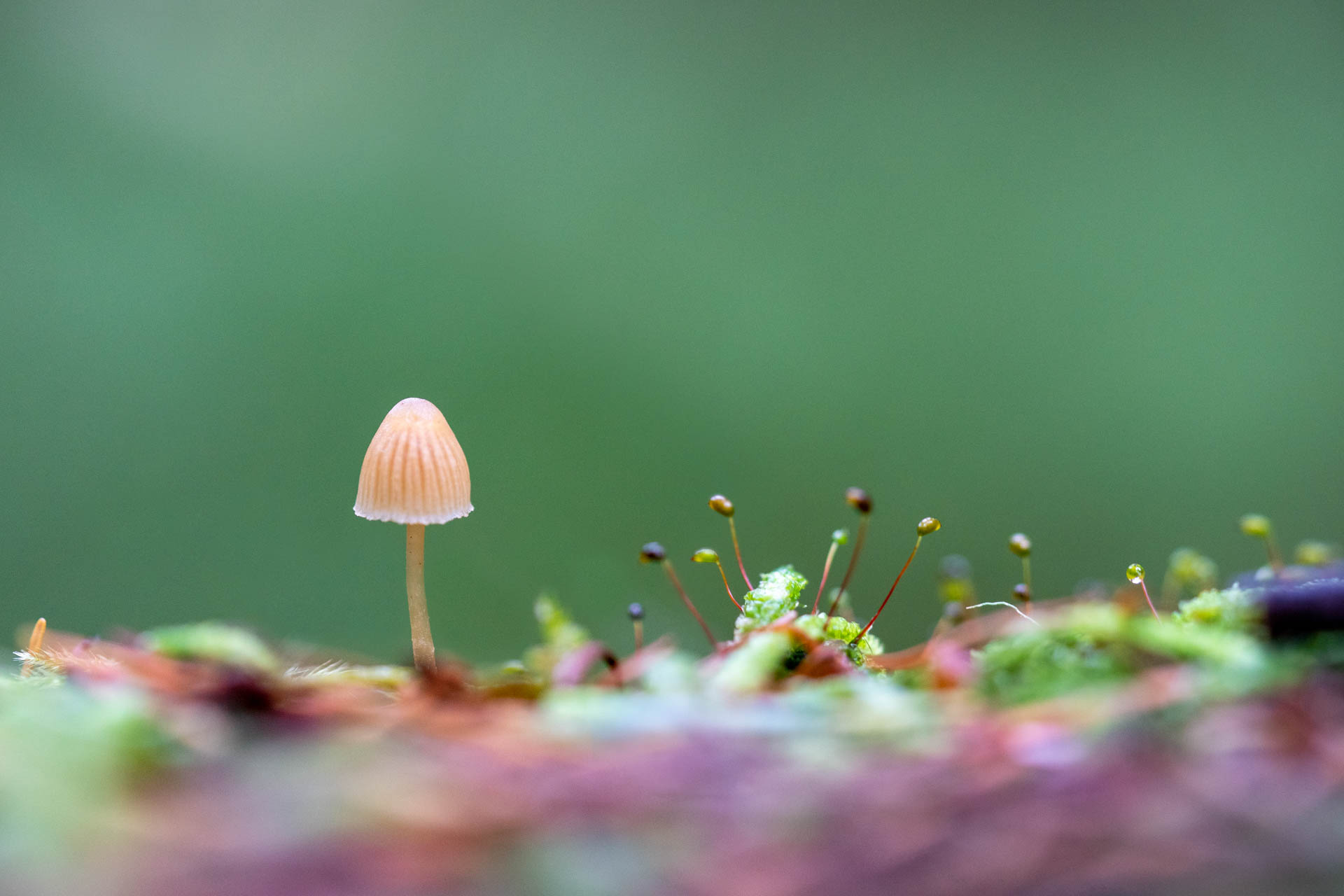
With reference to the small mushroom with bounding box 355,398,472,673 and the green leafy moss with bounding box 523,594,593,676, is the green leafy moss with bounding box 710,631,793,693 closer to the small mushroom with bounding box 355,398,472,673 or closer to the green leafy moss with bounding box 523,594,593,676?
the green leafy moss with bounding box 523,594,593,676

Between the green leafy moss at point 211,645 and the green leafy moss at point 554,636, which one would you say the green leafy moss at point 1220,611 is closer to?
the green leafy moss at point 554,636

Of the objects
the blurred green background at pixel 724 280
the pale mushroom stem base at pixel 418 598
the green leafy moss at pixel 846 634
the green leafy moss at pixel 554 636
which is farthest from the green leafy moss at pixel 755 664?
the blurred green background at pixel 724 280

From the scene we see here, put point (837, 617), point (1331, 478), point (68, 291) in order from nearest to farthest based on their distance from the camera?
point (837, 617)
point (68, 291)
point (1331, 478)

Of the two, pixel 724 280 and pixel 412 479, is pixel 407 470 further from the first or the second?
pixel 724 280

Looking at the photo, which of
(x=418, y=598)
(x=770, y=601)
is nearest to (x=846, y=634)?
(x=770, y=601)

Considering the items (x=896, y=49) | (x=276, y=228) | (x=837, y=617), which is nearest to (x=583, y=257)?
(x=276, y=228)

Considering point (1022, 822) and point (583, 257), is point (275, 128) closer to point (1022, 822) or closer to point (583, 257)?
point (583, 257)

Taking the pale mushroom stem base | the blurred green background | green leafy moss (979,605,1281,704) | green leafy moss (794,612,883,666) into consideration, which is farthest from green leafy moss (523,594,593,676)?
the blurred green background
